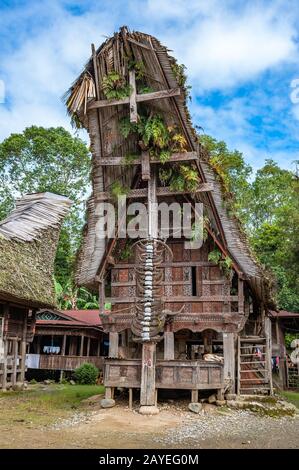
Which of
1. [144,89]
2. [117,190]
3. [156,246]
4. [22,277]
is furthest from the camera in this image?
[22,277]

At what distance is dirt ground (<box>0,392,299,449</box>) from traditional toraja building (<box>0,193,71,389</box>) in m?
5.66

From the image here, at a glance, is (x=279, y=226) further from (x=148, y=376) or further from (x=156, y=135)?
(x=148, y=376)

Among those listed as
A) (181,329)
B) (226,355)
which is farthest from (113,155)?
(226,355)

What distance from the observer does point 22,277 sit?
17281 millimetres

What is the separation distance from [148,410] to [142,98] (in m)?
8.35

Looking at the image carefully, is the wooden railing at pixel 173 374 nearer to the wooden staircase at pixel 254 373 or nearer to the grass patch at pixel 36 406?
the grass patch at pixel 36 406

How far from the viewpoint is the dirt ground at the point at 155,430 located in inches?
336

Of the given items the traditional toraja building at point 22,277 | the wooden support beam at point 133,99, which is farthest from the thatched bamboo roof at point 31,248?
the wooden support beam at point 133,99

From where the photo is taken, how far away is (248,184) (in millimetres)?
35875

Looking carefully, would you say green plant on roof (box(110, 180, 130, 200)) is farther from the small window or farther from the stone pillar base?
the stone pillar base

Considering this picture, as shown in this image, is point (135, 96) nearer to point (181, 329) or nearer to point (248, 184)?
point (181, 329)

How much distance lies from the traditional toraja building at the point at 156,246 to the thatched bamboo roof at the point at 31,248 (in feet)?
8.63

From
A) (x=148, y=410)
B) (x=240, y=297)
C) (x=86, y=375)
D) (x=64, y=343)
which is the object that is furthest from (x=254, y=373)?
(x=64, y=343)
